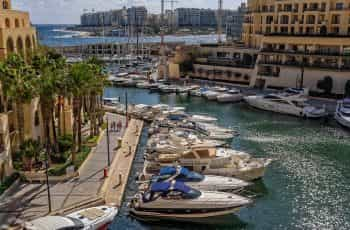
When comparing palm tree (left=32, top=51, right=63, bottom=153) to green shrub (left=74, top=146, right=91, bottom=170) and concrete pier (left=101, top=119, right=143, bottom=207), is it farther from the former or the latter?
concrete pier (left=101, top=119, right=143, bottom=207)

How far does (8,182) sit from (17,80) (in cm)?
888

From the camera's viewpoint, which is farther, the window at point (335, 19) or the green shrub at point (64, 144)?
the window at point (335, 19)

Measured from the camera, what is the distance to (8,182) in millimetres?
34000

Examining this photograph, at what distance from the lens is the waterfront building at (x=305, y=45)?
77.8 m

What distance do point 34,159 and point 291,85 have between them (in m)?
61.4

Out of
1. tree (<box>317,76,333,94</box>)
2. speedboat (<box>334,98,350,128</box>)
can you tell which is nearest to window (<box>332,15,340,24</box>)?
tree (<box>317,76,333,94</box>)

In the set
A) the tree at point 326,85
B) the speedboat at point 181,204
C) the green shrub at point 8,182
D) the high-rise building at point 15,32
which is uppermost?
the high-rise building at point 15,32

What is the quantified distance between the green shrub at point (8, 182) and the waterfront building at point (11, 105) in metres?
0.44

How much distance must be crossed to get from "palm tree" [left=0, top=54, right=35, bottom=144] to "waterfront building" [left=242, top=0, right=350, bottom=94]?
60.9 metres

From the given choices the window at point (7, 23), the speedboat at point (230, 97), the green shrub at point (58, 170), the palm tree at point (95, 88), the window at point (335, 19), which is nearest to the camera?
the green shrub at point (58, 170)

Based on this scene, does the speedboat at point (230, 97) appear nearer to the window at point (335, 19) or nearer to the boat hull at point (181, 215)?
the window at point (335, 19)

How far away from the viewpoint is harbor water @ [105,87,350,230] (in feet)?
104

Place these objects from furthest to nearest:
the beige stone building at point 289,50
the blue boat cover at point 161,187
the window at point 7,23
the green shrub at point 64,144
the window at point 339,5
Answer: the window at point 339,5 < the beige stone building at point 289,50 < the green shrub at point 64,144 < the window at point 7,23 < the blue boat cover at point 161,187

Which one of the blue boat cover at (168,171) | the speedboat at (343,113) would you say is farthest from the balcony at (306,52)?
the blue boat cover at (168,171)
